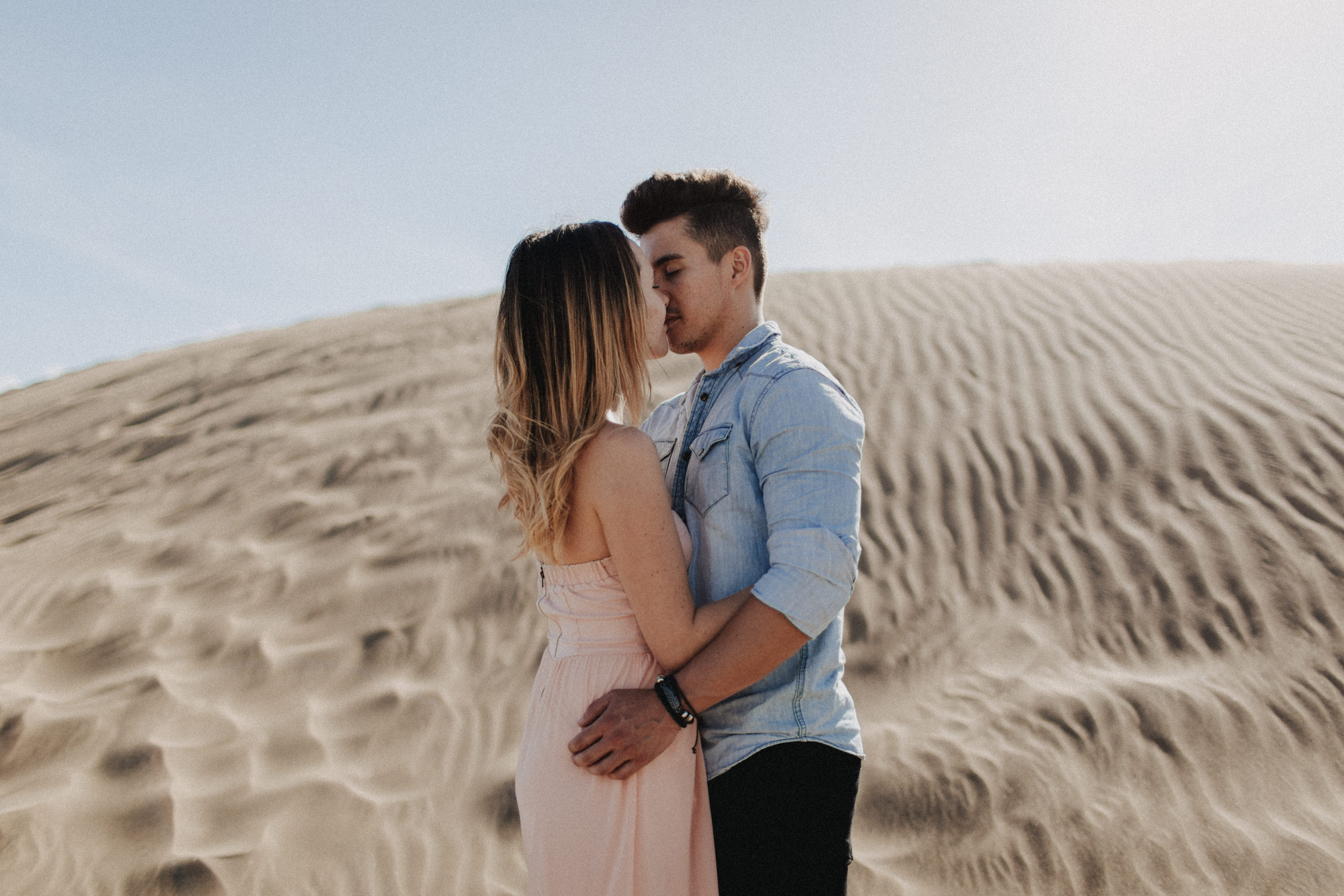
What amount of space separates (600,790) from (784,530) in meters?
0.58

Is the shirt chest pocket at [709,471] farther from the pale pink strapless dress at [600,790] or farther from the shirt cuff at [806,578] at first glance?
the shirt cuff at [806,578]

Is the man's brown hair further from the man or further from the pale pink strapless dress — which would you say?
the pale pink strapless dress

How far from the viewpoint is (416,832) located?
3176 mm

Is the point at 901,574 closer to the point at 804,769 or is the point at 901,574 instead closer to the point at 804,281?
the point at 804,769

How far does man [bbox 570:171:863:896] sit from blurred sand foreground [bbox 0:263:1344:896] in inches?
66.6

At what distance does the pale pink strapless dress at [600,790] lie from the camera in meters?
1.44

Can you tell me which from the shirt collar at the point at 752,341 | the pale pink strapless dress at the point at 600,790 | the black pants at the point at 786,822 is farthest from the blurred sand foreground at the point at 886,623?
the shirt collar at the point at 752,341

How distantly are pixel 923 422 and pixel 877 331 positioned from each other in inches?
64.1

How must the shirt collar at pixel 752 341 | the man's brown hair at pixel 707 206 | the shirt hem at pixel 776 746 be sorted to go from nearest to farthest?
the shirt hem at pixel 776 746
the shirt collar at pixel 752 341
the man's brown hair at pixel 707 206

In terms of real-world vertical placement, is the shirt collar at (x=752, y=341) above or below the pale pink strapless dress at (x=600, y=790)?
above

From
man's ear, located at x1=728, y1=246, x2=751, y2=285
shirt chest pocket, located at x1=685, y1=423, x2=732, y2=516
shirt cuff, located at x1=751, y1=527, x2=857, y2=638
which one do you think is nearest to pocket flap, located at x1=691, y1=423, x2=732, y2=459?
shirt chest pocket, located at x1=685, y1=423, x2=732, y2=516

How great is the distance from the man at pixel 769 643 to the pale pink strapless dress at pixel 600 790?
0.15ft

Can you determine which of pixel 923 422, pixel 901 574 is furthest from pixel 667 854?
pixel 923 422

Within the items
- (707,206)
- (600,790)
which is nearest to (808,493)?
(600,790)
